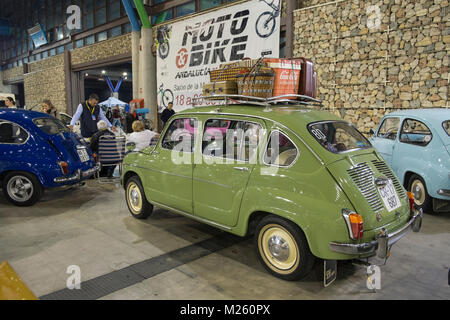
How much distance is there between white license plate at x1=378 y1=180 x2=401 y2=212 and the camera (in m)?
3.19

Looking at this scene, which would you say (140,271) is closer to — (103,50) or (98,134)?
(98,134)

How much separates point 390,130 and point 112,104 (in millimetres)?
16110

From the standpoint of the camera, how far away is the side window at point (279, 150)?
3289 millimetres

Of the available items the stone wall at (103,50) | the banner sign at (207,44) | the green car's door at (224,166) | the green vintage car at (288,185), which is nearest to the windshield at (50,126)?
the green vintage car at (288,185)

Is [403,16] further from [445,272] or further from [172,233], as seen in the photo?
[172,233]

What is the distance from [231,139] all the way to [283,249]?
1359 millimetres

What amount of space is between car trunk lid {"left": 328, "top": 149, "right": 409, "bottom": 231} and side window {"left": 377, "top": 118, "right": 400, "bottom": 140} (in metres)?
3.13

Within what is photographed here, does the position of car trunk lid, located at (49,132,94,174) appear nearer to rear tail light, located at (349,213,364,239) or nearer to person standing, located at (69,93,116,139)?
person standing, located at (69,93,116,139)

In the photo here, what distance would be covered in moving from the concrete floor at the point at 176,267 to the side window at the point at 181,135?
1214 mm

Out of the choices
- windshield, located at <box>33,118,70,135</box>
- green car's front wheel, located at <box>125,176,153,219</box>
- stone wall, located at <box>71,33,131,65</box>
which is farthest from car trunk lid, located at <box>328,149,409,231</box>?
stone wall, located at <box>71,33,131,65</box>

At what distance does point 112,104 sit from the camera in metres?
19.0
